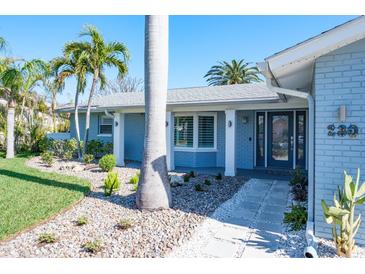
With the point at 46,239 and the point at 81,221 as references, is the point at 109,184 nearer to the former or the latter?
the point at 81,221

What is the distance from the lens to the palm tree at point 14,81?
13023mm

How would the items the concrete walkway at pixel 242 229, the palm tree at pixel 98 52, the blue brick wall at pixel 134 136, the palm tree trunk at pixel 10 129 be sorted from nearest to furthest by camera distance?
the concrete walkway at pixel 242 229, the palm tree at pixel 98 52, the palm tree trunk at pixel 10 129, the blue brick wall at pixel 134 136

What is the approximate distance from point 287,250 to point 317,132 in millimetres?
2087

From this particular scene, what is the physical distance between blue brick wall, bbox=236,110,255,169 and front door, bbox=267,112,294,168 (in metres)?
0.73

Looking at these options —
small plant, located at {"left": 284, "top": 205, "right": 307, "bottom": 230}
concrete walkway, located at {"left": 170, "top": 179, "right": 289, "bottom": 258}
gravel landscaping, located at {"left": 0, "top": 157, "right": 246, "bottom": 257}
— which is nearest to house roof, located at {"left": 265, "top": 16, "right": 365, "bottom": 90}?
small plant, located at {"left": 284, "top": 205, "right": 307, "bottom": 230}

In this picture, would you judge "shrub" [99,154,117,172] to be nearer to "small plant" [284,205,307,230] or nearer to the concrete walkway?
the concrete walkway

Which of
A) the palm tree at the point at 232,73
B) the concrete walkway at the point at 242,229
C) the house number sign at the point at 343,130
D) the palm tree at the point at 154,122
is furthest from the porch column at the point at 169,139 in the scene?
the palm tree at the point at 232,73

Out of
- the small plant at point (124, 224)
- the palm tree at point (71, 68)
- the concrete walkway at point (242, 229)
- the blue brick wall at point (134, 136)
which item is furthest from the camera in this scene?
the blue brick wall at point (134, 136)

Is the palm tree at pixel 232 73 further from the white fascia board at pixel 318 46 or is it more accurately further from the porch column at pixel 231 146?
the white fascia board at pixel 318 46

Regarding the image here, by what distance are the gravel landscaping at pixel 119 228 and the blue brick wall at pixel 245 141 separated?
176 inches

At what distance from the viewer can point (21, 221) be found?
16.6ft

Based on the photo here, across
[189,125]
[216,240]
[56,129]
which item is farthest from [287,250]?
[56,129]

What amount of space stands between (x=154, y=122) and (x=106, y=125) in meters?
11.0

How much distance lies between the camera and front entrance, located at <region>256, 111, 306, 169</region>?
10938mm
